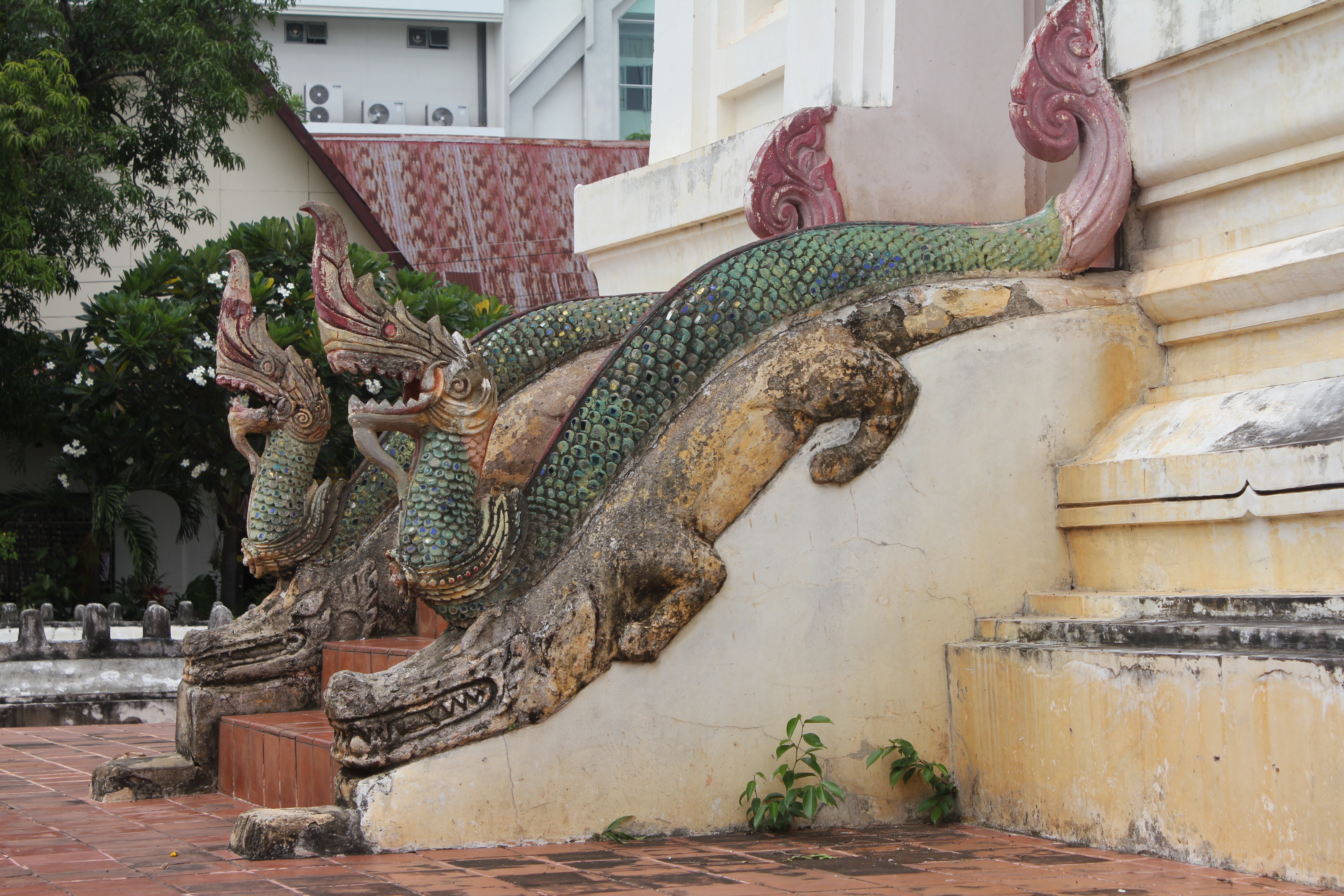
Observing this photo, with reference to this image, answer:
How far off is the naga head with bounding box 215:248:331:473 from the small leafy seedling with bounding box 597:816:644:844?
2328 mm

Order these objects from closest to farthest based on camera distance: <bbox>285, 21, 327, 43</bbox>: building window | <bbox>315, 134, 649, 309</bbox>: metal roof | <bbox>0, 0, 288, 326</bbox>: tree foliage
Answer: <bbox>0, 0, 288, 326</bbox>: tree foliage, <bbox>315, 134, 649, 309</bbox>: metal roof, <bbox>285, 21, 327, 43</bbox>: building window

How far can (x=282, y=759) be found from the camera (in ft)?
16.4

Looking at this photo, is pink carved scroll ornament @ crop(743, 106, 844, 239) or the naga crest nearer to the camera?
the naga crest

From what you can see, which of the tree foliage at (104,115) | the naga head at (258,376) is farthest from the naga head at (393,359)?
the tree foliage at (104,115)

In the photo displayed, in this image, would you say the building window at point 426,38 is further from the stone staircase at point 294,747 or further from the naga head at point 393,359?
the naga head at point 393,359

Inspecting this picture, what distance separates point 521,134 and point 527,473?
70.9ft

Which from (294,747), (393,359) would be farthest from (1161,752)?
(294,747)

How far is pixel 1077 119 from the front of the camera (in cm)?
507

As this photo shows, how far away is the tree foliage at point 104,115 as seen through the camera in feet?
38.2

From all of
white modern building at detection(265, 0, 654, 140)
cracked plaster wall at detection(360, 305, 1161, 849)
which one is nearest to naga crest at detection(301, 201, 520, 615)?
cracked plaster wall at detection(360, 305, 1161, 849)

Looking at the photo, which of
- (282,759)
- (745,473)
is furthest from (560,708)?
(282,759)

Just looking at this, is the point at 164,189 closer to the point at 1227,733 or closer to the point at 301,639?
the point at 301,639

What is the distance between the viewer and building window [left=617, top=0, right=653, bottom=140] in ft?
89.1

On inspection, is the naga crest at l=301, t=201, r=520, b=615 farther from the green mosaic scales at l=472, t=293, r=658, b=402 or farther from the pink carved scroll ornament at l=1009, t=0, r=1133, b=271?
the pink carved scroll ornament at l=1009, t=0, r=1133, b=271
